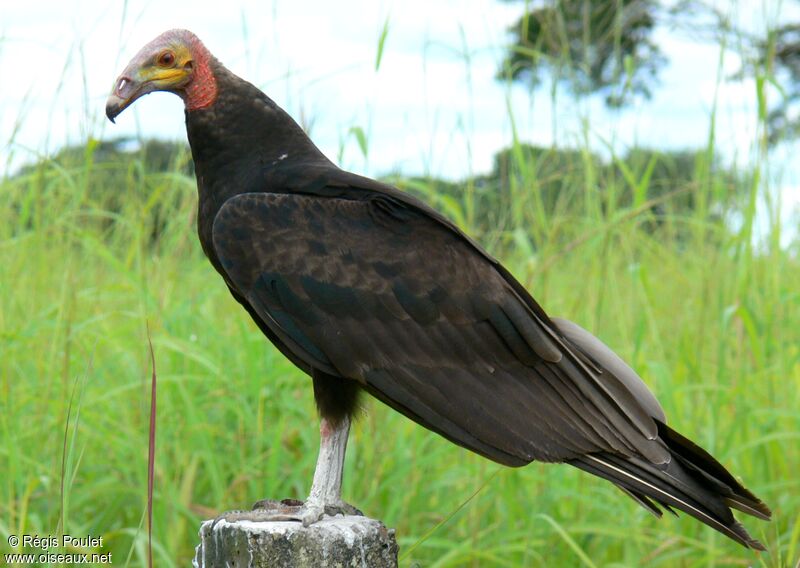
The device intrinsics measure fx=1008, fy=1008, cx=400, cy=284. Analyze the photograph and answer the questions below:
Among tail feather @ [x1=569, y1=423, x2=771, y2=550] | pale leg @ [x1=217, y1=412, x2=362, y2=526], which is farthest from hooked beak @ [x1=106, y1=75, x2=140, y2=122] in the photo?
tail feather @ [x1=569, y1=423, x2=771, y2=550]

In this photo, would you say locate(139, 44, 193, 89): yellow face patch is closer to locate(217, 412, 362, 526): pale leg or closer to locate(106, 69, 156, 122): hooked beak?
locate(106, 69, 156, 122): hooked beak

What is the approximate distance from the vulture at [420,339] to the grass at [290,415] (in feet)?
1.77

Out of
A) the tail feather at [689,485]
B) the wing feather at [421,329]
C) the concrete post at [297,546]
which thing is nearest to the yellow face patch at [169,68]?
the wing feather at [421,329]

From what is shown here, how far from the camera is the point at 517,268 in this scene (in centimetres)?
369

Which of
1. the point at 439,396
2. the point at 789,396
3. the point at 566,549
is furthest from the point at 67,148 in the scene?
the point at 789,396

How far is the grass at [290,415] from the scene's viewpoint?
9.73 feet

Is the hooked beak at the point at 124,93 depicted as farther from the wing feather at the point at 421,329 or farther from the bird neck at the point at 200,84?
the wing feather at the point at 421,329

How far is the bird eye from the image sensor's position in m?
2.62

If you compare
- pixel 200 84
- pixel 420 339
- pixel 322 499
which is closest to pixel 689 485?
pixel 420 339

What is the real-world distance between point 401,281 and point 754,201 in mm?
1592

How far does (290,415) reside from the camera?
3.23 m

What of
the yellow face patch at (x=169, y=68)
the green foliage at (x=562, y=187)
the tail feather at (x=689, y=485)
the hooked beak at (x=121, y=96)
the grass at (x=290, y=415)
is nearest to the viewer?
the tail feather at (x=689, y=485)

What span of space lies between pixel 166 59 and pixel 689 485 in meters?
1.67

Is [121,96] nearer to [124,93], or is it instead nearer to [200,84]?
[124,93]
